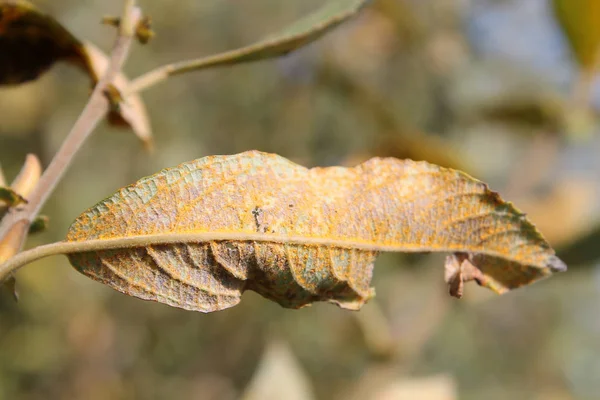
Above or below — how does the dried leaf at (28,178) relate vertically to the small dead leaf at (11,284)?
above

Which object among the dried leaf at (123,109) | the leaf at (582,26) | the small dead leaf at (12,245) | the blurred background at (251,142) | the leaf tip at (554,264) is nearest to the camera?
the small dead leaf at (12,245)

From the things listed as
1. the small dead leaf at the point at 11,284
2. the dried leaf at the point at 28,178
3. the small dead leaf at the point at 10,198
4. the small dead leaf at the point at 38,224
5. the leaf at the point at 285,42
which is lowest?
the small dead leaf at the point at 11,284

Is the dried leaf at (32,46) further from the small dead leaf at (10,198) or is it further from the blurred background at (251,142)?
the blurred background at (251,142)

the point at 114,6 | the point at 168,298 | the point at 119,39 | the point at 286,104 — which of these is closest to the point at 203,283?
the point at 168,298

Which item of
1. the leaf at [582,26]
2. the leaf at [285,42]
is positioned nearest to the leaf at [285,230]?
the leaf at [285,42]

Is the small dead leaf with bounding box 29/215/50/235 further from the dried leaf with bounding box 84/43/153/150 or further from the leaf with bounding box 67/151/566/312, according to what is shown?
the dried leaf with bounding box 84/43/153/150

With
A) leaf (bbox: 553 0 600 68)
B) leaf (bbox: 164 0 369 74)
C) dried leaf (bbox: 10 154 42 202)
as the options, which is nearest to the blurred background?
leaf (bbox: 553 0 600 68)
